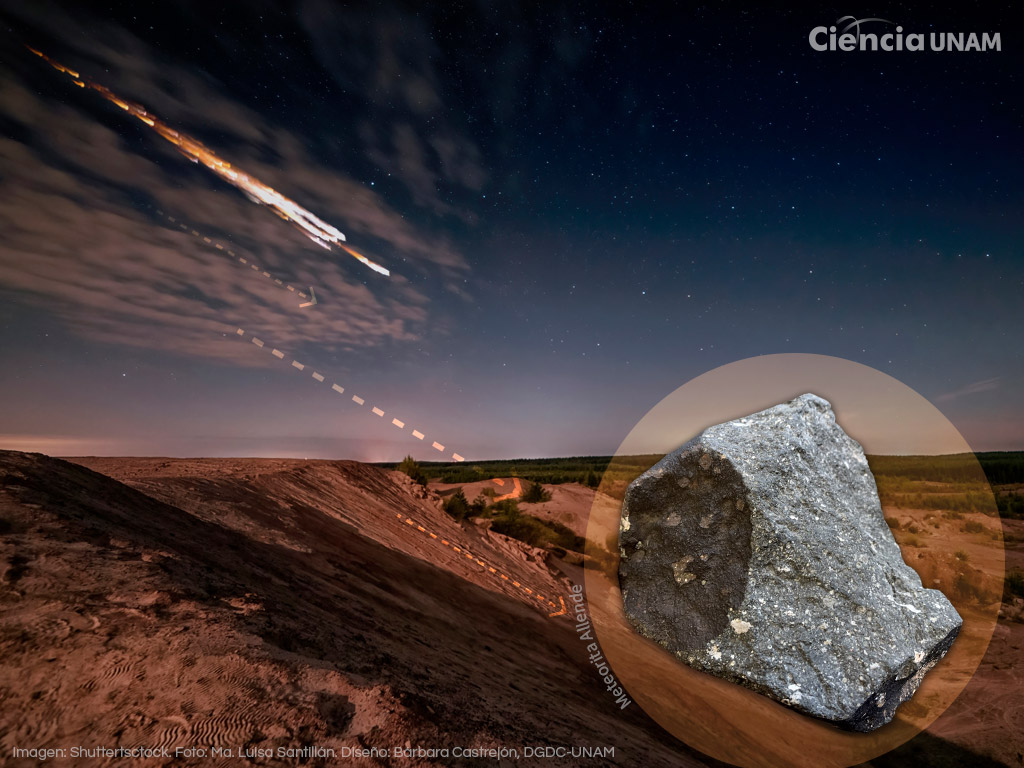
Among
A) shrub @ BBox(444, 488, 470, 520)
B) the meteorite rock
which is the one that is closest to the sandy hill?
the meteorite rock

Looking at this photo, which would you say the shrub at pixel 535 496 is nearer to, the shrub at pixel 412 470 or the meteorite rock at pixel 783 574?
the shrub at pixel 412 470

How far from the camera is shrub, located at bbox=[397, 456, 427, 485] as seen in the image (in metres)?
12.2

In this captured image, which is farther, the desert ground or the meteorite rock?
the meteorite rock

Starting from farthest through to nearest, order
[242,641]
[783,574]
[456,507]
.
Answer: [456,507] → [783,574] → [242,641]

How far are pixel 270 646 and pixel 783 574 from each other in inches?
176

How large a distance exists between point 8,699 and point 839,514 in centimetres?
621

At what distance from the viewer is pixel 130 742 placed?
67.2 inches

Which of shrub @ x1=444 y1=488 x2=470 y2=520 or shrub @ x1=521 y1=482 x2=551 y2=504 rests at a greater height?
shrub @ x1=444 y1=488 x2=470 y2=520

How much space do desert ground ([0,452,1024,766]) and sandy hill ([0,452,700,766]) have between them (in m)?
0.01

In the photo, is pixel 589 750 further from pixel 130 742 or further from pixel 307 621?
pixel 130 742

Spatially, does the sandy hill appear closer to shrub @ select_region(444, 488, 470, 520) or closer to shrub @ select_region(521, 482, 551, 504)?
shrub @ select_region(444, 488, 470, 520)

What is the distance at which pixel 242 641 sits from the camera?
247 cm

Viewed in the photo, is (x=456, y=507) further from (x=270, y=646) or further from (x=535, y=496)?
(x=270, y=646)

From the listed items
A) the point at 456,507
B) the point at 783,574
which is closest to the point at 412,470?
the point at 456,507
